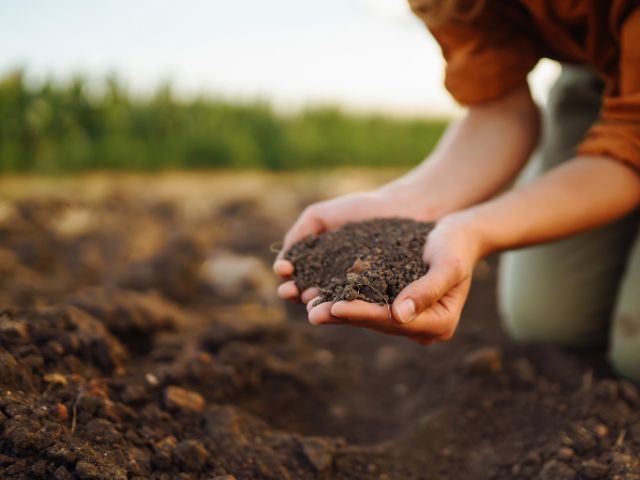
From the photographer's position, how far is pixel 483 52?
1.57 m

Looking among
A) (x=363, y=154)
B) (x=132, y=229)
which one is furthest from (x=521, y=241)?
(x=363, y=154)

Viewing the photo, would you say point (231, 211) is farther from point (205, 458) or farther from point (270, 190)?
point (205, 458)

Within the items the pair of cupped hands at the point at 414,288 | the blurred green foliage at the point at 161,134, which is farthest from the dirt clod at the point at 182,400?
Result: the blurred green foliage at the point at 161,134

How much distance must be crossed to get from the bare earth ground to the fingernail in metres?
0.40

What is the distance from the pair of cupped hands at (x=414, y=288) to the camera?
108cm

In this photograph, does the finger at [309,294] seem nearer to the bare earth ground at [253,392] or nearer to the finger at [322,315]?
the finger at [322,315]

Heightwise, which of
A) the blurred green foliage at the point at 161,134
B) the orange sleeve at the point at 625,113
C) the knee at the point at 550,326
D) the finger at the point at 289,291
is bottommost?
the blurred green foliage at the point at 161,134

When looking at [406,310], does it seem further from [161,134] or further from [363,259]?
[161,134]

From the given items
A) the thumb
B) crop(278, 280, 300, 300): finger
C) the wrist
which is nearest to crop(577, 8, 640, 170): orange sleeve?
the wrist

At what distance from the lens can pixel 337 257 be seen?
1298 millimetres

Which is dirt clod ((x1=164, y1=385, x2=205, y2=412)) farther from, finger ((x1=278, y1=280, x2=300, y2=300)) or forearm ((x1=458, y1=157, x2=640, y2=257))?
forearm ((x1=458, y1=157, x2=640, y2=257))

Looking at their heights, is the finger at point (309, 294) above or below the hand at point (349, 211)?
below

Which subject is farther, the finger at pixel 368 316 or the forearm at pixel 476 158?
the forearm at pixel 476 158

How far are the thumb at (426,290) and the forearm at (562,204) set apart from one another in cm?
22
